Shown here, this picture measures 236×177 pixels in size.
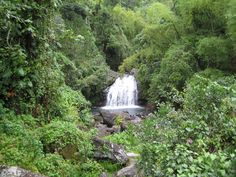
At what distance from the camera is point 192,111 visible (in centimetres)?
475

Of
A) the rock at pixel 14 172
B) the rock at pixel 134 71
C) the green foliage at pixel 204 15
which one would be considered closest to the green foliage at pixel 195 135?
the rock at pixel 14 172

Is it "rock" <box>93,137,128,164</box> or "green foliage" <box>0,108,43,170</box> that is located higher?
"green foliage" <box>0,108,43,170</box>

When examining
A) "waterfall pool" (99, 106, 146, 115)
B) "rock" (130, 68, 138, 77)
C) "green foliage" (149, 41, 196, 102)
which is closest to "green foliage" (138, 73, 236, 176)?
"green foliage" (149, 41, 196, 102)

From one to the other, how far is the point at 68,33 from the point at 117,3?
38753 mm

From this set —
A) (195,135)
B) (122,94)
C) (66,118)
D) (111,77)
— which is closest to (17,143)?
(66,118)

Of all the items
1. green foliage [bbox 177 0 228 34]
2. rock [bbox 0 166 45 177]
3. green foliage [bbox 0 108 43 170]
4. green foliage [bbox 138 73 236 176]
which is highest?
green foliage [bbox 177 0 228 34]

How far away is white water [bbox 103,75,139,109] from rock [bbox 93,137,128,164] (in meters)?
17.4

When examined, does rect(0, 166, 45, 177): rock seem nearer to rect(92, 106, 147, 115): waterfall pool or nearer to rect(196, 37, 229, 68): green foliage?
rect(196, 37, 229, 68): green foliage

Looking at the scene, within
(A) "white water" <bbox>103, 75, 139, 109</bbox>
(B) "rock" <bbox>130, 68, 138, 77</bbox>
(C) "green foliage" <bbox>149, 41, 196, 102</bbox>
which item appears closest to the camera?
(C) "green foliage" <bbox>149, 41, 196, 102</bbox>

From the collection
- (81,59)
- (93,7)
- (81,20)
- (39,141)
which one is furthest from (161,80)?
(39,141)

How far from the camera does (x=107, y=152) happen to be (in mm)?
7844

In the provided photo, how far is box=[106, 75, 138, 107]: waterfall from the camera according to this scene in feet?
85.6

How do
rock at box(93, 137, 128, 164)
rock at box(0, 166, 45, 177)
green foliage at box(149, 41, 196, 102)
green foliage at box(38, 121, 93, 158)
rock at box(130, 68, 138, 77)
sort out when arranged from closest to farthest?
rock at box(0, 166, 45, 177) → green foliage at box(38, 121, 93, 158) → rock at box(93, 137, 128, 164) → green foliage at box(149, 41, 196, 102) → rock at box(130, 68, 138, 77)

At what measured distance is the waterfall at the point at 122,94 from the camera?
85.6 ft
